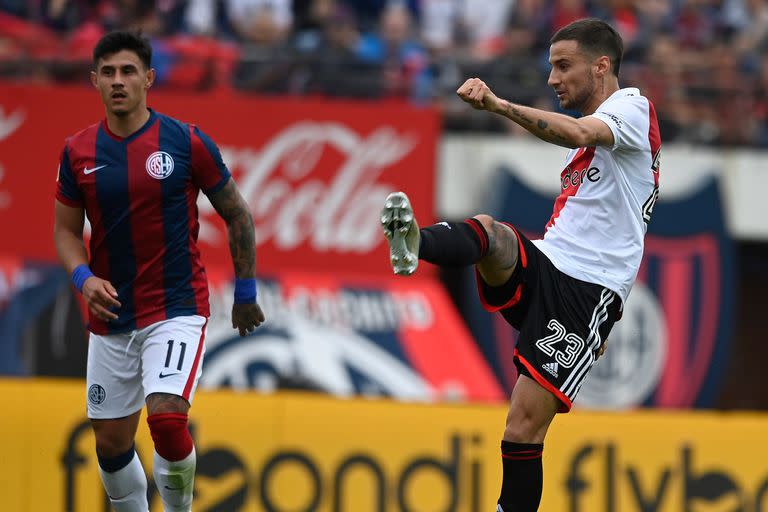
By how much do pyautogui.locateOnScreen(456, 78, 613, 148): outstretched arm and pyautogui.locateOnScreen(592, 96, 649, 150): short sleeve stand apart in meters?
0.12

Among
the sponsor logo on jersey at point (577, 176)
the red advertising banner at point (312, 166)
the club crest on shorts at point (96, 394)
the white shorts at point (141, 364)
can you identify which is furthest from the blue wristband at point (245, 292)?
the red advertising banner at point (312, 166)

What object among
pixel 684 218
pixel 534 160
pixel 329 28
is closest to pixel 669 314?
pixel 684 218

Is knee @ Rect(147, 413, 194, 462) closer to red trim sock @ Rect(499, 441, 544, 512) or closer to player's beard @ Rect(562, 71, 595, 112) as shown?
red trim sock @ Rect(499, 441, 544, 512)

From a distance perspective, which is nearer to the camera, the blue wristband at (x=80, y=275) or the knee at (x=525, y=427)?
the knee at (x=525, y=427)

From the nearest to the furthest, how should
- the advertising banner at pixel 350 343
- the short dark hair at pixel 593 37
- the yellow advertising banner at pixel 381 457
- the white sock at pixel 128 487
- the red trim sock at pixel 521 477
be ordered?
the red trim sock at pixel 521 477
the short dark hair at pixel 593 37
the white sock at pixel 128 487
the yellow advertising banner at pixel 381 457
the advertising banner at pixel 350 343

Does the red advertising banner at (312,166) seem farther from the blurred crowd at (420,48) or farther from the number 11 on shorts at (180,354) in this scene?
the number 11 on shorts at (180,354)

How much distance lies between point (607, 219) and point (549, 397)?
3.04ft

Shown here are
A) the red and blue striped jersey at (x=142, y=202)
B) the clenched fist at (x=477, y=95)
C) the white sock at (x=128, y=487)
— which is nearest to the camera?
the clenched fist at (x=477, y=95)

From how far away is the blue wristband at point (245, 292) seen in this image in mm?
7355

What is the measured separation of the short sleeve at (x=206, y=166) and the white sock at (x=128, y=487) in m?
1.48

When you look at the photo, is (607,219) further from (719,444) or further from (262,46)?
(262,46)

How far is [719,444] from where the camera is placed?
10.9 metres

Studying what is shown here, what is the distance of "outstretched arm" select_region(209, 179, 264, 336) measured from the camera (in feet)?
23.9

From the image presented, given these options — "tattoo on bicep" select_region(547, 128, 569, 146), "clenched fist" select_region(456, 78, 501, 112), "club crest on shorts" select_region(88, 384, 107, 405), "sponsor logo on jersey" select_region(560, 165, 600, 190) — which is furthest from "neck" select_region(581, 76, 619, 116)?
"club crest on shorts" select_region(88, 384, 107, 405)
